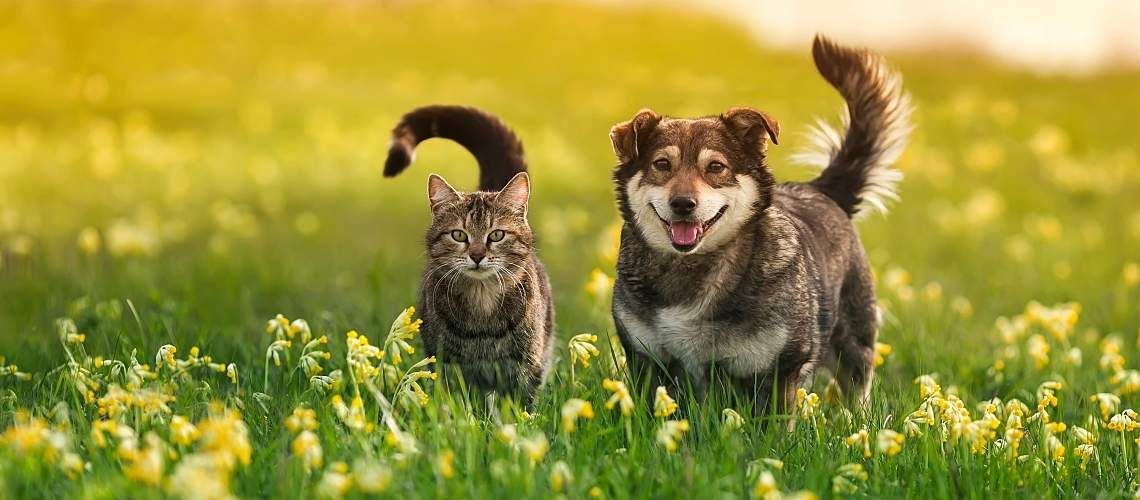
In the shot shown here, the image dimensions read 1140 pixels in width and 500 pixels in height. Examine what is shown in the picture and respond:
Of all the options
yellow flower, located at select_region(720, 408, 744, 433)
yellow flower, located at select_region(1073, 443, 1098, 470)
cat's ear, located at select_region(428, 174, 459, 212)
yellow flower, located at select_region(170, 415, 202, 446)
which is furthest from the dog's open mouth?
yellow flower, located at select_region(170, 415, 202, 446)

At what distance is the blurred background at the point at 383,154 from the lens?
31.6ft

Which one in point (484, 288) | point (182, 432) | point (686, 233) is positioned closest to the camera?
point (182, 432)

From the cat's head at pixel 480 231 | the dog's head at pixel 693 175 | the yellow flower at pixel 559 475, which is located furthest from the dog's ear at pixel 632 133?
the yellow flower at pixel 559 475

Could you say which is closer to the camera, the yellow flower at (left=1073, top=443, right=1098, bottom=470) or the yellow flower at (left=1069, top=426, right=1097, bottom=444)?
the yellow flower at (left=1073, top=443, right=1098, bottom=470)

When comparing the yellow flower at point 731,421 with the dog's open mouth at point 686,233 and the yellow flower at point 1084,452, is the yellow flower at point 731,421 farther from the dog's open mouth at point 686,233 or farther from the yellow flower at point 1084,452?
the yellow flower at point 1084,452

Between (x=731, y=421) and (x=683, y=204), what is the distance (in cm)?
97

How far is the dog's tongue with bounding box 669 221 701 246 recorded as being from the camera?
5.76 metres

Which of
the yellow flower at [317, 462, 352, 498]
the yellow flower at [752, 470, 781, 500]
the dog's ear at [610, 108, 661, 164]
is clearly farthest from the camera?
the dog's ear at [610, 108, 661, 164]

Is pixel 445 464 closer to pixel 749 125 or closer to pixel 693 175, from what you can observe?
pixel 693 175

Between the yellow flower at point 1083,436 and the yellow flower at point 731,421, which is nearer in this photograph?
the yellow flower at point 731,421

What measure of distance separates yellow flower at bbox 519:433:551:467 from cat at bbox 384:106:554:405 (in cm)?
160

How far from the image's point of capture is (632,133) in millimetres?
6016

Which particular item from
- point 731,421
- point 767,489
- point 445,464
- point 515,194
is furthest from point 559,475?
point 515,194

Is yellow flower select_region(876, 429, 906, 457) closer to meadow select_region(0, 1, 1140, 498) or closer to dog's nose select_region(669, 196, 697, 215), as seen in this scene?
meadow select_region(0, 1, 1140, 498)
